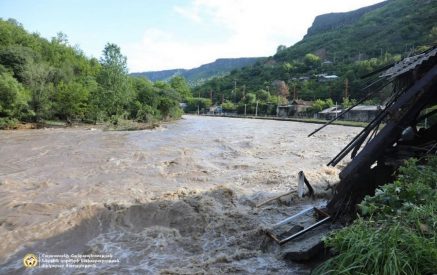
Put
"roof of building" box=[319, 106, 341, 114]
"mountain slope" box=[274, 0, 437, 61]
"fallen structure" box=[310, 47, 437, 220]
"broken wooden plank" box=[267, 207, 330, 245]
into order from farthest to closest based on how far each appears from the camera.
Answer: "mountain slope" box=[274, 0, 437, 61] < "roof of building" box=[319, 106, 341, 114] < "broken wooden plank" box=[267, 207, 330, 245] < "fallen structure" box=[310, 47, 437, 220]

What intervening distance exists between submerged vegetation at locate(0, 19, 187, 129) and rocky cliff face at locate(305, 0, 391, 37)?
5066 inches

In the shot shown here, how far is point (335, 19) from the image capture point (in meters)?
170

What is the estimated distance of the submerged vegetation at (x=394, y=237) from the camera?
3.01 m

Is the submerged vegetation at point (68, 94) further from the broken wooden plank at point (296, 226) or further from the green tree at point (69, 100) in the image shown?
the broken wooden plank at point (296, 226)

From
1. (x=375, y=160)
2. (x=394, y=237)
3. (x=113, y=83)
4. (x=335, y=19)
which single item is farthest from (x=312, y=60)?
(x=394, y=237)

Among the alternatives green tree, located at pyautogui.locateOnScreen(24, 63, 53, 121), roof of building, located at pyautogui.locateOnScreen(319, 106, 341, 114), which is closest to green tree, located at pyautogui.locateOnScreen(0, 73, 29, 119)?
green tree, located at pyautogui.locateOnScreen(24, 63, 53, 121)

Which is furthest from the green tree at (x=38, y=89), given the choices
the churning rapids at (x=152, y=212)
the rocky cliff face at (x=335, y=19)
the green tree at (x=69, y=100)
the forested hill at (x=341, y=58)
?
the rocky cliff face at (x=335, y=19)

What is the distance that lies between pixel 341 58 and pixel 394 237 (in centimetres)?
11674

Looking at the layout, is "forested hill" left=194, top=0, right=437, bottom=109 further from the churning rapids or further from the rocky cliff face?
the churning rapids

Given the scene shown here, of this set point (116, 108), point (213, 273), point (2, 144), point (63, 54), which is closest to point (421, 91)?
point (213, 273)

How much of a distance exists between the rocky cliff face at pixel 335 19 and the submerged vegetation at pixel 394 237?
168 meters

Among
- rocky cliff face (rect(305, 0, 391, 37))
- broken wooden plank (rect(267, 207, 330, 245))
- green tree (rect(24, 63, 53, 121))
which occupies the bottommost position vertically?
broken wooden plank (rect(267, 207, 330, 245))

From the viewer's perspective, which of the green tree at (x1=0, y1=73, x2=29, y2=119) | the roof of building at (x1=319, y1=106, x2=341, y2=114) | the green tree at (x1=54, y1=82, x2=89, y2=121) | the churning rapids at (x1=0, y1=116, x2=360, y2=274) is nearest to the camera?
the churning rapids at (x1=0, y1=116, x2=360, y2=274)

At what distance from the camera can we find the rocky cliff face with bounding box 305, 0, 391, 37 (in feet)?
501
